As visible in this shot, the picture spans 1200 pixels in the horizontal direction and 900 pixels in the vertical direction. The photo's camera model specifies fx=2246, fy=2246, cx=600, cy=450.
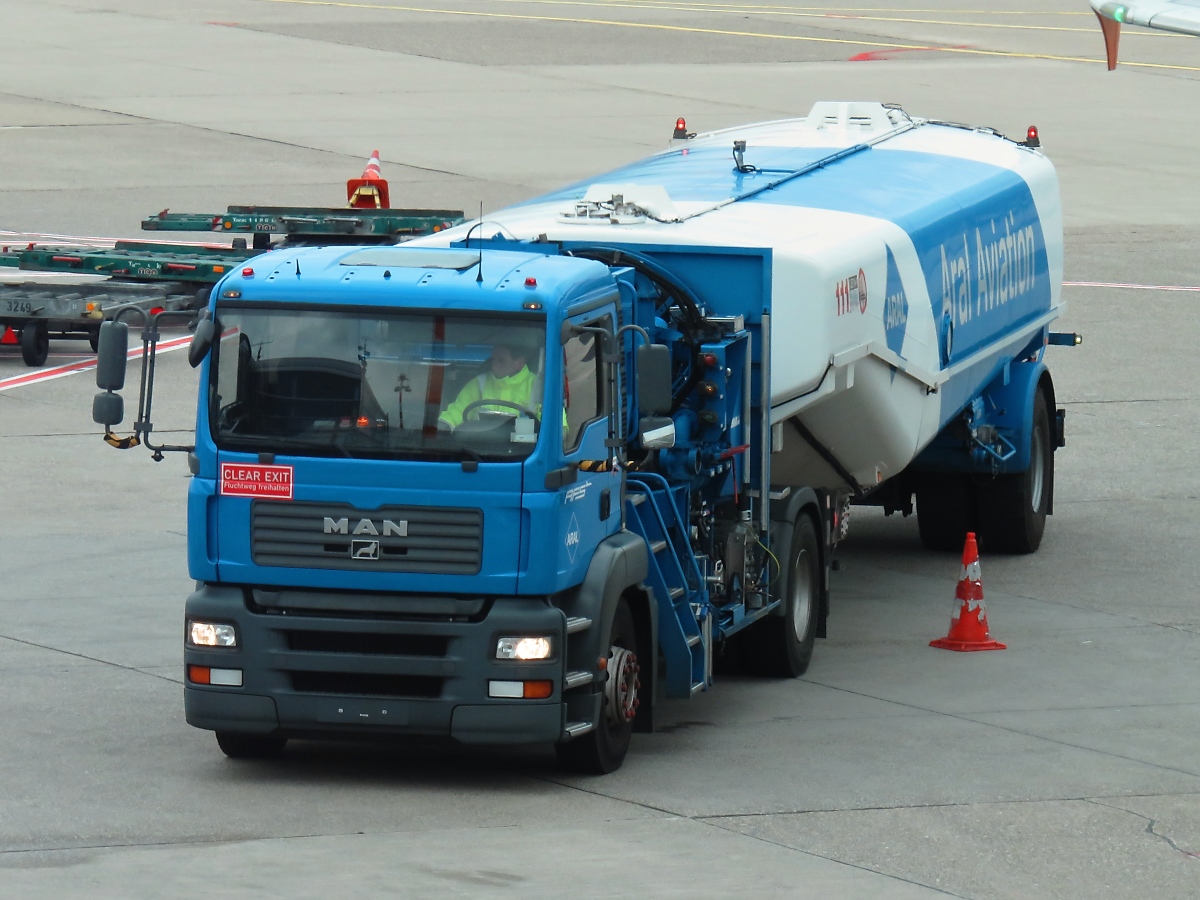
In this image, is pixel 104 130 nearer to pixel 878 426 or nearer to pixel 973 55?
pixel 973 55

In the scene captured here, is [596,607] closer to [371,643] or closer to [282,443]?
[371,643]

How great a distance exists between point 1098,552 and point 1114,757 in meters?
5.74

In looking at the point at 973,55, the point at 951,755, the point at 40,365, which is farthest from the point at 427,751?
the point at 973,55

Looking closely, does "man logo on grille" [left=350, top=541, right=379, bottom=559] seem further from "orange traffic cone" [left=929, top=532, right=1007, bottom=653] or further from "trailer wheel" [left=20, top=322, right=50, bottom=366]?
"trailer wheel" [left=20, top=322, right=50, bottom=366]

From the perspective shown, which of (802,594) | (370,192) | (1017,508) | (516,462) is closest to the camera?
(516,462)

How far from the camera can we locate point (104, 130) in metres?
41.6

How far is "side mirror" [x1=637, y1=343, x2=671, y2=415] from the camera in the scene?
11711mm

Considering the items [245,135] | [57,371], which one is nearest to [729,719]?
[57,371]

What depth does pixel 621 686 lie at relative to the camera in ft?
39.2

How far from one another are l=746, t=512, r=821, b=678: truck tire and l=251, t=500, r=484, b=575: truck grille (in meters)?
3.25

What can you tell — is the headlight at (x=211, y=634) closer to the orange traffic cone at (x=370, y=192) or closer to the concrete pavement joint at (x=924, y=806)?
the concrete pavement joint at (x=924, y=806)

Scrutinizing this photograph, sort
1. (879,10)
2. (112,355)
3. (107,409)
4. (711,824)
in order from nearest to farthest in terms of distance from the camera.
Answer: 1. (711,824)
2. (112,355)
3. (107,409)
4. (879,10)

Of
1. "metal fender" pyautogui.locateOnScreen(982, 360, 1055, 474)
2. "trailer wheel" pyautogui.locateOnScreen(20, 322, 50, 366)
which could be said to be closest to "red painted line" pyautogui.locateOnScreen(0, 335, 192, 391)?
"trailer wheel" pyautogui.locateOnScreen(20, 322, 50, 366)

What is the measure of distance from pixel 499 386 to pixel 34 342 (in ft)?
45.8
